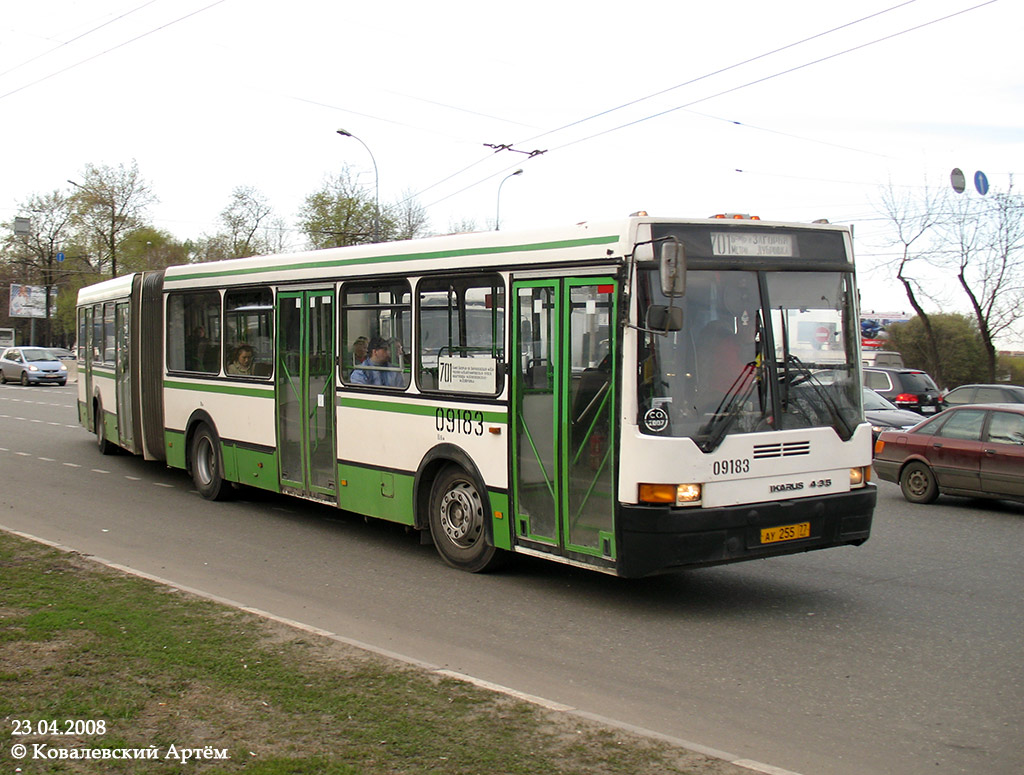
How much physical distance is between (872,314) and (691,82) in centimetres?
6499

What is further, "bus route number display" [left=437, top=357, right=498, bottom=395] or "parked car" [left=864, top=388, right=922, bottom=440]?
"parked car" [left=864, top=388, right=922, bottom=440]

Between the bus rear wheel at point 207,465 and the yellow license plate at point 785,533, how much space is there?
7681 mm

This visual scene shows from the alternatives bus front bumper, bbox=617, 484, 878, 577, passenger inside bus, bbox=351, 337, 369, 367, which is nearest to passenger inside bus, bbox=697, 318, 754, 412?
bus front bumper, bbox=617, 484, 878, 577

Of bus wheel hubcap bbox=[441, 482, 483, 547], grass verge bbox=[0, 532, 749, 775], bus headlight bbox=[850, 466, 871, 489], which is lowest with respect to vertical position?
grass verge bbox=[0, 532, 749, 775]

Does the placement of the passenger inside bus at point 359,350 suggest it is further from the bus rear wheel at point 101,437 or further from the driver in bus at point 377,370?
the bus rear wheel at point 101,437

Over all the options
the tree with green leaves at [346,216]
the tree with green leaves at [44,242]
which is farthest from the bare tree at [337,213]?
the tree with green leaves at [44,242]

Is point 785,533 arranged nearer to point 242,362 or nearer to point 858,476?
point 858,476

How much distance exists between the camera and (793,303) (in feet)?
25.9

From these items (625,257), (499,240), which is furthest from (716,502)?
(499,240)

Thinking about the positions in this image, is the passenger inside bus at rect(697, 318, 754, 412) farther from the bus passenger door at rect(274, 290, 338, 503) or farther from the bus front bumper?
the bus passenger door at rect(274, 290, 338, 503)

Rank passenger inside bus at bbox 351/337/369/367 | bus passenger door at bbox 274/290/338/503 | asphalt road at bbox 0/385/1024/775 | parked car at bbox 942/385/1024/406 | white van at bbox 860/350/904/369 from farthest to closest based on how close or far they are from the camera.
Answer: white van at bbox 860/350/904/369 → parked car at bbox 942/385/1024/406 → bus passenger door at bbox 274/290/338/503 → passenger inside bus at bbox 351/337/369/367 → asphalt road at bbox 0/385/1024/775

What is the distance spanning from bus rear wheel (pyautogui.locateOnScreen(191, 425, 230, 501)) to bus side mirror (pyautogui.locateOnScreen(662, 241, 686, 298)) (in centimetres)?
779

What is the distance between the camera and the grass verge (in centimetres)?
442

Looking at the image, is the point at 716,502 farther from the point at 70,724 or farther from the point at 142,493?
the point at 142,493
